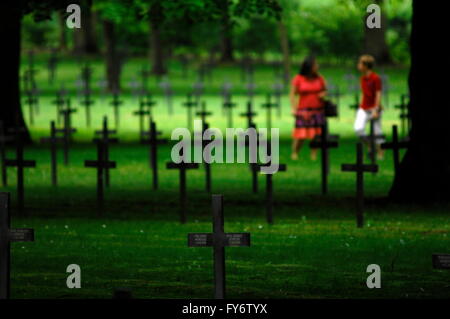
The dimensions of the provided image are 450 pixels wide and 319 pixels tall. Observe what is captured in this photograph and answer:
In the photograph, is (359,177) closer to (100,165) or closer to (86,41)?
(100,165)

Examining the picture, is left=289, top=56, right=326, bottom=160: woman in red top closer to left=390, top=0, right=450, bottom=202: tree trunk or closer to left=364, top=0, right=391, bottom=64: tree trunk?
left=390, top=0, right=450, bottom=202: tree trunk

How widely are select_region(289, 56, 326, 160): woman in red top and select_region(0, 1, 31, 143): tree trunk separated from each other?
23.2ft

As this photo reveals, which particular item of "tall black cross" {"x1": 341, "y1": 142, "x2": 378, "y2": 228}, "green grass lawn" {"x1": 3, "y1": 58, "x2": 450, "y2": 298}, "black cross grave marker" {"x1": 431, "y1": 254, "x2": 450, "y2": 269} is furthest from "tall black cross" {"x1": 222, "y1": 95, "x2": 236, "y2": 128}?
"black cross grave marker" {"x1": 431, "y1": 254, "x2": 450, "y2": 269}

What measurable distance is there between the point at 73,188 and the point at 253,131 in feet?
10.8

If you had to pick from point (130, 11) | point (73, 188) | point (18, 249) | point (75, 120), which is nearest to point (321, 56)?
point (75, 120)

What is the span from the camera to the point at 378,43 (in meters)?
65.2

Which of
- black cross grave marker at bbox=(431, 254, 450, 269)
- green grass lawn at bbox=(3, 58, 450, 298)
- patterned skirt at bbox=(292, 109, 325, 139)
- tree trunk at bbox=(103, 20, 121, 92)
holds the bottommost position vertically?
green grass lawn at bbox=(3, 58, 450, 298)

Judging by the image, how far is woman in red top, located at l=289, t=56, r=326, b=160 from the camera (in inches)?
1012

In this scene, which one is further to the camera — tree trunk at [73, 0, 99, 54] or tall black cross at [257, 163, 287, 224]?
tree trunk at [73, 0, 99, 54]

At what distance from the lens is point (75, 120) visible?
41.1 m

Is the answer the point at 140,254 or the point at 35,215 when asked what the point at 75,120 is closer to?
the point at 35,215

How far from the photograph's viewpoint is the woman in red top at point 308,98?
84.3 ft

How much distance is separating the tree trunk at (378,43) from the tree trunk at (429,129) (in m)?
41.7

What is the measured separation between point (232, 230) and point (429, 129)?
4.26 metres
